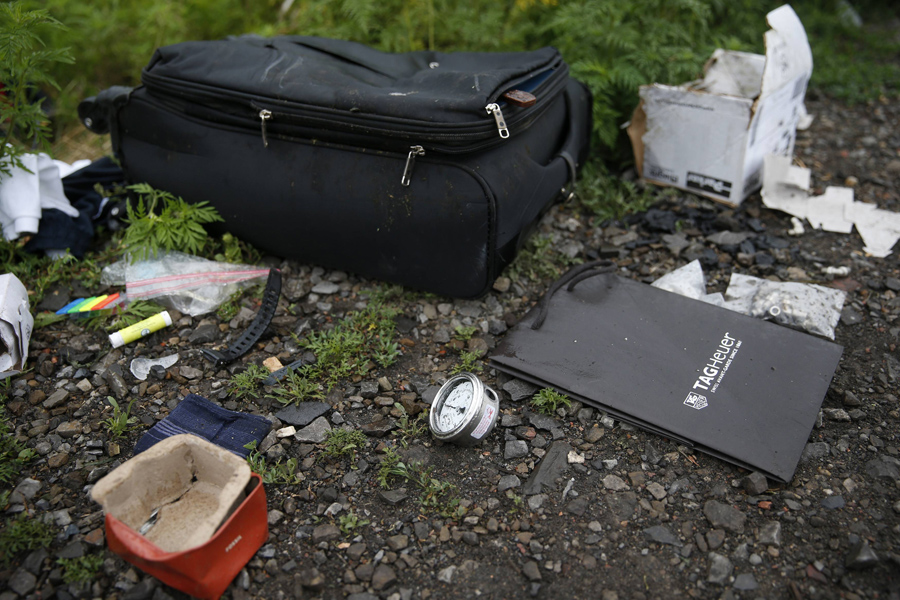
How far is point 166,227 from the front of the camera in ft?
9.49

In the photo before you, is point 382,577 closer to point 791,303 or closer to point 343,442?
point 343,442

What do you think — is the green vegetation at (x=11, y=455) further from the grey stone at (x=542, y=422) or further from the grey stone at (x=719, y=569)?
the grey stone at (x=719, y=569)

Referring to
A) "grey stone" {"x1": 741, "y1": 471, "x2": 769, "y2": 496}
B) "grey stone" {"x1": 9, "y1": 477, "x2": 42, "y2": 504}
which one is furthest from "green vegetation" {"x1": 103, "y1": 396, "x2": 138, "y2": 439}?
"grey stone" {"x1": 741, "y1": 471, "x2": 769, "y2": 496}

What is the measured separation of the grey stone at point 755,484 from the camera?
2033mm

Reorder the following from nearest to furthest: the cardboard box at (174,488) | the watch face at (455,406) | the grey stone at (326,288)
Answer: the cardboard box at (174,488), the watch face at (455,406), the grey stone at (326,288)

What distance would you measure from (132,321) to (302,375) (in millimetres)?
865

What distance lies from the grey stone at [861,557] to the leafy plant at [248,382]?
6.91 feet

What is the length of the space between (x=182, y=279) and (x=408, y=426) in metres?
1.38

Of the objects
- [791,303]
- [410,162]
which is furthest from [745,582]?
[410,162]


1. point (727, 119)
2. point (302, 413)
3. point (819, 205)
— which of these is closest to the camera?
point (302, 413)

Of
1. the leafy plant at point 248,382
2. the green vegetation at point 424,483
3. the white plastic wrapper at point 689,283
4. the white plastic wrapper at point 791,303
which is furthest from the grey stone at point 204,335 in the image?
the white plastic wrapper at point 791,303

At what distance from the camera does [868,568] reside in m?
1.81

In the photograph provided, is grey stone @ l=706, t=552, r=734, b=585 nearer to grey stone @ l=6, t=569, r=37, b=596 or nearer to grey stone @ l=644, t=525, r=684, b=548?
grey stone @ l=644, t=525, r=684, b=548

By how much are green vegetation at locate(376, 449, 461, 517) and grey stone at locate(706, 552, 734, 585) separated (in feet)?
2.59
